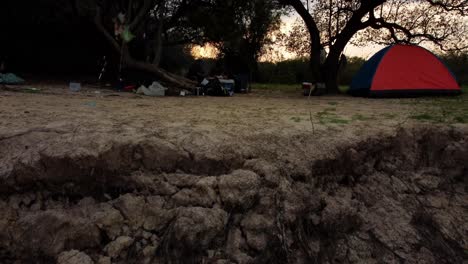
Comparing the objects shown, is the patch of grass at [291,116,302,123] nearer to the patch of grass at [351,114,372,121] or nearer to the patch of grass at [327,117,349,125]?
the patch of grass at [327,117,349,125]

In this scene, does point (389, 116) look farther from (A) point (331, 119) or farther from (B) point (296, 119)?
(B) point (296, 119)

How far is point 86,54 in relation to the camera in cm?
1334

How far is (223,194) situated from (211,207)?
0.48ft

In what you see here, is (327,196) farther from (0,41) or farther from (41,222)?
(0,41)

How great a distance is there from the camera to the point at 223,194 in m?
2.72

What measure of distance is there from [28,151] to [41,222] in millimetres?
710

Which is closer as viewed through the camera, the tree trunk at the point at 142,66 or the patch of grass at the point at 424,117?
the patch of grass at the point at 424,117

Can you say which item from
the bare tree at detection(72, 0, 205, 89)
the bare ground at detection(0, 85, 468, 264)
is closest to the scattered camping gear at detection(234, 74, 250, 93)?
the bare tree at detection(72, 0, 205, 89)

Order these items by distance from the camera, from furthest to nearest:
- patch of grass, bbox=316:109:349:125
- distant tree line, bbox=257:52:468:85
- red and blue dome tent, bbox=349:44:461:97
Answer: distant tree line, bbox=257:52:468:85 → red and blue dome tent, bbox=349:44:461:97 → patch of grass, bbox=316:109:349:125

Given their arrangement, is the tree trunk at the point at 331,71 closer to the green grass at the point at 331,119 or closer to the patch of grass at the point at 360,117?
the patch of grass at the point at 360,117

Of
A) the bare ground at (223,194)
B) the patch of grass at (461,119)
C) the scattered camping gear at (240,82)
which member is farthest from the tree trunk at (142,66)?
the patch of grass at (461,119)

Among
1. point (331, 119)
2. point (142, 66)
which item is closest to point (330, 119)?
point (331, 119)

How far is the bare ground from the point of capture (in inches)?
97.3

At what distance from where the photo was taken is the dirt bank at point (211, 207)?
2.45m
